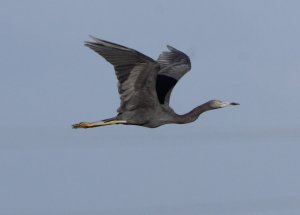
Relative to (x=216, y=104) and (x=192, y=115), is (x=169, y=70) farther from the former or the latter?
(x=192, y=115)

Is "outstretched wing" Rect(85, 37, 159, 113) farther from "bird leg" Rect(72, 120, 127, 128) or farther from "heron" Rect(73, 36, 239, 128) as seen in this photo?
"bird leg" Rect(72, 120, 127, 128)

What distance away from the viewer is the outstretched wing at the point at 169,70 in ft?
89.0

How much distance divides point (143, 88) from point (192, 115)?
93.2 inches

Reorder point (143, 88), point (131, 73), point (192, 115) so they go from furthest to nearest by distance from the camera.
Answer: point (192, 115)
point (143, 88)
point (131, 73)

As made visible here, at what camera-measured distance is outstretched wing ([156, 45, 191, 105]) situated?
27125 mm

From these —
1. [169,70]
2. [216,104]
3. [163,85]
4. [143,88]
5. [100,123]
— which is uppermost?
[169,70]

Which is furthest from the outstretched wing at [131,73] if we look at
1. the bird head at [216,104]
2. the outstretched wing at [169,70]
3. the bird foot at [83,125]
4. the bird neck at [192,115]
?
the bird head at [216,104]

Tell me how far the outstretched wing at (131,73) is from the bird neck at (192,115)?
3.80 feet

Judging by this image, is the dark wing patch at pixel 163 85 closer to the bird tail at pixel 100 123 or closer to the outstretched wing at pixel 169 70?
the outstretched wing at pixel 169 70

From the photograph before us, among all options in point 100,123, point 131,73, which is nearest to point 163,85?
point 100,123

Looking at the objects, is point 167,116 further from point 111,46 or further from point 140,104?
point 111,46

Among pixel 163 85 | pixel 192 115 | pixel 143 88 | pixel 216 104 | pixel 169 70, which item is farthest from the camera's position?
pixel 169 70

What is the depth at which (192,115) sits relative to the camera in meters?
26.9

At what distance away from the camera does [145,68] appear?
Answer: 2419cm
